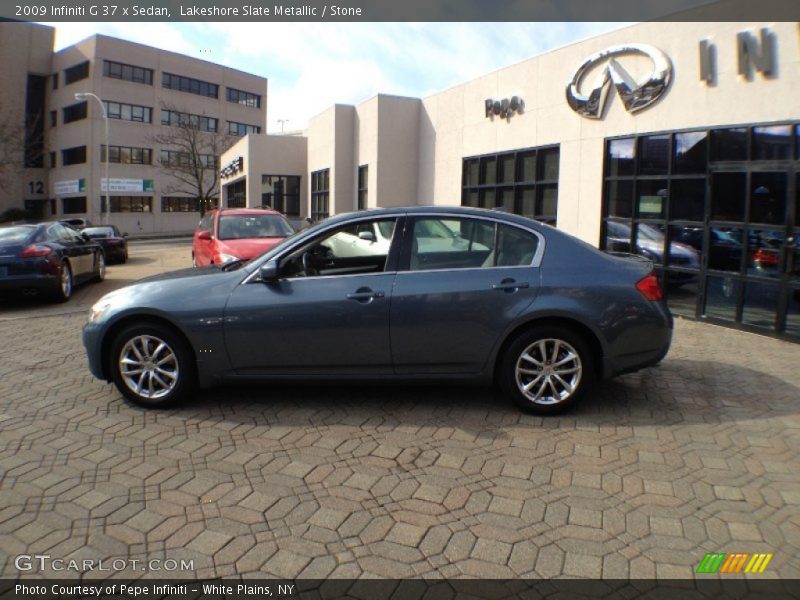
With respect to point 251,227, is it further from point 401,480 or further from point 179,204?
point 179,204

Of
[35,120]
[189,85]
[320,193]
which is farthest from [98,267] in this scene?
[35,120]

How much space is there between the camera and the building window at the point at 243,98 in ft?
206

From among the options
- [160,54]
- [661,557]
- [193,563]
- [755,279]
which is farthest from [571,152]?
[160,54]

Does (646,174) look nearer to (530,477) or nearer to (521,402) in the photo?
(521,402)

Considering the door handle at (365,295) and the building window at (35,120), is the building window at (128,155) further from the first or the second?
the door handle at (365,295)

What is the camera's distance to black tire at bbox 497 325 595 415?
464cm

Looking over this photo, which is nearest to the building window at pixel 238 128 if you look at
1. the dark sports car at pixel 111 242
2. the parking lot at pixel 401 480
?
the dark sports car at pixel 111 242

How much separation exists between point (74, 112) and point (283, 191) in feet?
122

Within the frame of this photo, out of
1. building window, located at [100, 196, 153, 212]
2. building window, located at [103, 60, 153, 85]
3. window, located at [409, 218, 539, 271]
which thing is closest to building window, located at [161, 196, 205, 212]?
building window, located at [100, 196, 153, 212]

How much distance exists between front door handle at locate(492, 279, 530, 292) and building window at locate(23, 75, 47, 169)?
212 feet

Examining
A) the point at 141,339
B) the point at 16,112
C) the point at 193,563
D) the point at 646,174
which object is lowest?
the point at 193,563

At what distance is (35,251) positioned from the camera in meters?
9.93

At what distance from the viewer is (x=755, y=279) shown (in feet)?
26.3

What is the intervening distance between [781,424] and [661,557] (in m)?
2.52
